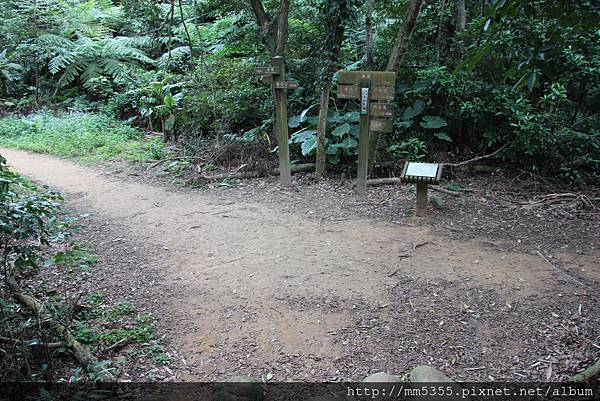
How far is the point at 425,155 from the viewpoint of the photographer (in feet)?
23.3

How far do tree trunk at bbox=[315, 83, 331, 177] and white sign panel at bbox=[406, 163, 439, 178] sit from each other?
178cm

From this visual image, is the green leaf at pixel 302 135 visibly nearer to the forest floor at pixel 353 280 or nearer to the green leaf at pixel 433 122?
the forest floor at pixel 353 280

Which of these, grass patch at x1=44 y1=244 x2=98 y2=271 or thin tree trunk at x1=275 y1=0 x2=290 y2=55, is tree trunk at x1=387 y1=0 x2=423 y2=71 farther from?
grass patch at x1=44 y1=244 x2=98 y2=271

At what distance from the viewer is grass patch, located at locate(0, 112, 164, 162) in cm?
872

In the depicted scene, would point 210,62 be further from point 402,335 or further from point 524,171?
point 402,335

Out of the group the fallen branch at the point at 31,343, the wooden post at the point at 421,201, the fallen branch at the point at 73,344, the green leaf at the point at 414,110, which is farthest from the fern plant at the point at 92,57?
the fallen branch at the point at 31,343

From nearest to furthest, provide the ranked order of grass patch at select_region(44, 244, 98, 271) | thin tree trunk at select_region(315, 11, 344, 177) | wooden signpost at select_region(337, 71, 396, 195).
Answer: grass patch at select_region(44, 244, 98, 271), wooden signpost at select_region(337, 71, 396, 195), thin tree trunk at select_region(315, 11, 344, 177)

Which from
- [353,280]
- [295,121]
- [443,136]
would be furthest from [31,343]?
[443,136]

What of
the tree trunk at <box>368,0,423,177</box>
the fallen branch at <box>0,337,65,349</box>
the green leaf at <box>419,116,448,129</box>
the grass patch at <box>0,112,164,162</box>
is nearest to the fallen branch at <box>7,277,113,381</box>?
the fallen branch at <box>0,337,65,349</box>

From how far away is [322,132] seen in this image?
6867mm

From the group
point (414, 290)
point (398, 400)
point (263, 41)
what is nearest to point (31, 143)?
point (263, 41)

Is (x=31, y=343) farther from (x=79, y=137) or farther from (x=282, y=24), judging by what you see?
(x=79, y=137)

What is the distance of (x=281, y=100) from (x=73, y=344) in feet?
14.7

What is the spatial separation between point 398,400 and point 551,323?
1397mm
